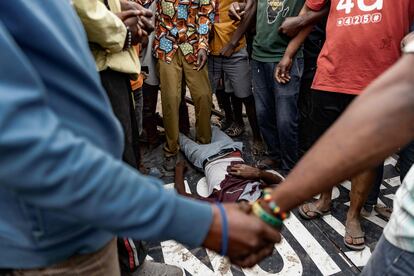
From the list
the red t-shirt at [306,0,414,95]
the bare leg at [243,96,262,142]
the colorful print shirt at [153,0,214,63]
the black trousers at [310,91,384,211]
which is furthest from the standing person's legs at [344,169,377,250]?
the colorful print shirt at [153,0,214,63]

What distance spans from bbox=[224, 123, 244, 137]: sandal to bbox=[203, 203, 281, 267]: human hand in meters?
2.97

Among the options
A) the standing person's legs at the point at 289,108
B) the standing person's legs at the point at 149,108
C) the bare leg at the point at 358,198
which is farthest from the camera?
the standing person's legs at the point at 149,108

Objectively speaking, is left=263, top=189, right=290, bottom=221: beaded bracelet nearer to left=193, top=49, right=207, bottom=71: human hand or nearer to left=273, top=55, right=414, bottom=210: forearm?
left=273, top=55, right=414, bottom=210: forearm

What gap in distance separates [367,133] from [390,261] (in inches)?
20.5

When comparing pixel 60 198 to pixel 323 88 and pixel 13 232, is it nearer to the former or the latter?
pixel 13 232

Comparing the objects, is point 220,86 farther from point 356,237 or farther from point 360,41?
point 356,237

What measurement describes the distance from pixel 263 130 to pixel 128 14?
1836mm

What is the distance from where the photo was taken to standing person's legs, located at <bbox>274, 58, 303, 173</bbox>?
9.70ft

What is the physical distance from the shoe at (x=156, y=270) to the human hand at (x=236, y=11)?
225 cm

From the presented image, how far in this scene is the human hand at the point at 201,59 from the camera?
3281mm

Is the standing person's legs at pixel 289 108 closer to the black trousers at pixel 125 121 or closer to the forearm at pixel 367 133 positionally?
the black trousers at pixel 125 121

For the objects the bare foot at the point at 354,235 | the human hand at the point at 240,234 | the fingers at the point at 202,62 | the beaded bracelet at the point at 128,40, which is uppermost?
the beaded bracelet at the point at 128,40

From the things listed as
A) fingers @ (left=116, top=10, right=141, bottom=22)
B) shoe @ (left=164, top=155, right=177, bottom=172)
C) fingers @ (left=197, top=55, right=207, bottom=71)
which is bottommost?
shoe @ (left=164, top=155, right=177, bottom=172)

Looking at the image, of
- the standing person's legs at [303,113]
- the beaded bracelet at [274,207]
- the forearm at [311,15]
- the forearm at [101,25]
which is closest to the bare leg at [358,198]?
the standing person's legs at [303,113]
